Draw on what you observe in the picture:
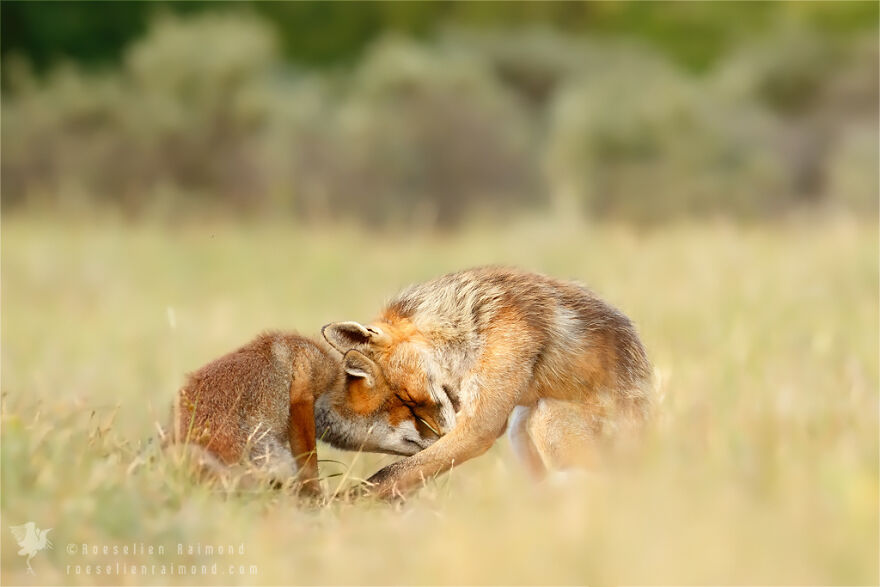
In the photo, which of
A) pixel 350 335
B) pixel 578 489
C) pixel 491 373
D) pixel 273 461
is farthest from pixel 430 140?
pixel 578 489

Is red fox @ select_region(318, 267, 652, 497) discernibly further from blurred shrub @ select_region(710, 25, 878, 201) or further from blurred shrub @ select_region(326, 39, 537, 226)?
blurred shrub @ select_region(710, 25, 878, 201)

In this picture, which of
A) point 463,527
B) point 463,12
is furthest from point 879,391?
point 463,12

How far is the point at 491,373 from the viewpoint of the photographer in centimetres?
514

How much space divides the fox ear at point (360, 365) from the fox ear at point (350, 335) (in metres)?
0.05

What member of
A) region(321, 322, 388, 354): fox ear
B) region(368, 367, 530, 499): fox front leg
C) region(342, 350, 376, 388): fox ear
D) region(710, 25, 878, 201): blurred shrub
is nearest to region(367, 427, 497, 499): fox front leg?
region(368, 367, 530, 499): fox front leg

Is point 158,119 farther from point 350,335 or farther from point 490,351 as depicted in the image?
point 490,351

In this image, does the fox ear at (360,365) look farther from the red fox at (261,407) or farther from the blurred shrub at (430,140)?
the blurred shrub at (430,140)

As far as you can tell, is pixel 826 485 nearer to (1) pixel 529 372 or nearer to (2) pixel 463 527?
(2) pixel 463 527

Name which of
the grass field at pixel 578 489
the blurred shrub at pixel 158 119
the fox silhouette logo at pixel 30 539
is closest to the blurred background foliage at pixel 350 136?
the blurred shrub at pixel 158 119

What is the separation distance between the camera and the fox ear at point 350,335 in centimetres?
550

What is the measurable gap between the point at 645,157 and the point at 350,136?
668 centimetres

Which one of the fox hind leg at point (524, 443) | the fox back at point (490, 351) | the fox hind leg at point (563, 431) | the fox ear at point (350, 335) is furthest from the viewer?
the fox ear at point (350, 335)

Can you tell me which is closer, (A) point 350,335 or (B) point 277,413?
(B) point 277,413

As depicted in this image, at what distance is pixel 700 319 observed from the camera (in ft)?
30.8
